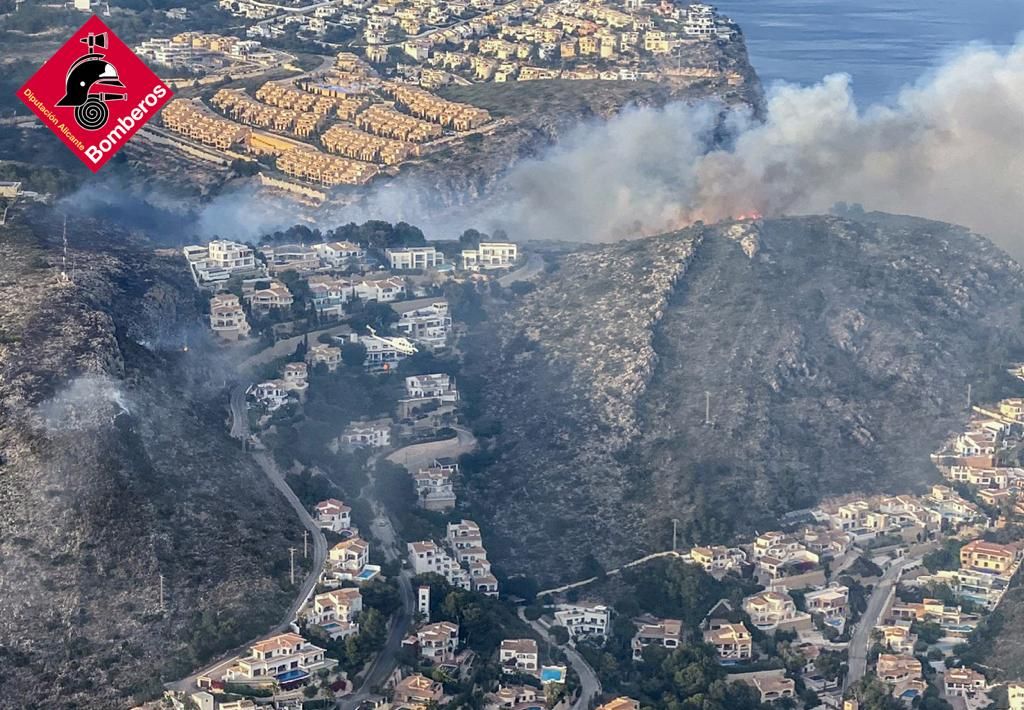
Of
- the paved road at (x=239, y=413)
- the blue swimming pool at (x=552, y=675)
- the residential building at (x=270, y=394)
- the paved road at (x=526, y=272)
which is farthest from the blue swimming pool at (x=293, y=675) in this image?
the paved road at (x=526, y=272)

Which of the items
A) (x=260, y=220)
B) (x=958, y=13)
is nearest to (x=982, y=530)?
(x=260, y=220)

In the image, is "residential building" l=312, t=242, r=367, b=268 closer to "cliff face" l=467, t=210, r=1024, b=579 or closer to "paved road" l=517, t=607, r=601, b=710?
"cliff face" l=467, t=210, r=1024, b=579

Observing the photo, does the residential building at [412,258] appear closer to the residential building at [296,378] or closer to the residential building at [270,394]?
the residential building at [296,378]

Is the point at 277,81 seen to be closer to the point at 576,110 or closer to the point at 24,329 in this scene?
the point at 576,110

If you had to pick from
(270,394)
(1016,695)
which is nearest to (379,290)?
(270,394)

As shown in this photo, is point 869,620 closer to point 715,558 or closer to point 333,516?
point 715,558
